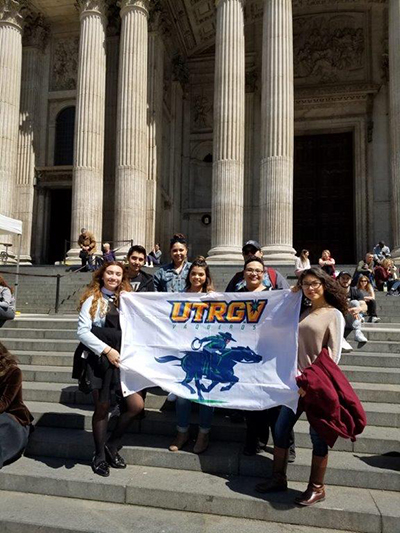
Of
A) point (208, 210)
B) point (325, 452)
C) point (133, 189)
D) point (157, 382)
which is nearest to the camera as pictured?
point (325, 452)

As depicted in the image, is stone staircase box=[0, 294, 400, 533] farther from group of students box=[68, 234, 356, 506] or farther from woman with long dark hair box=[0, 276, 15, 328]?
woman with long dark hair box=[0, 276, 15, 328]

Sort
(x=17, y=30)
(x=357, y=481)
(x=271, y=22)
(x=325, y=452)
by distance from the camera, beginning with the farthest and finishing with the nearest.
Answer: (x=17, y=30), (x=271, y=22), (x=357, y=481), (x=325, y=452)

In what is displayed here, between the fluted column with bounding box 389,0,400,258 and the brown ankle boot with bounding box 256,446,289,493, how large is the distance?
1447 cm

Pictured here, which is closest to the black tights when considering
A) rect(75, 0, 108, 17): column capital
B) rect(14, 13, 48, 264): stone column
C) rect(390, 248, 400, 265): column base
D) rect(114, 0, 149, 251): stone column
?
rect(390, 248, 400, 265): column base

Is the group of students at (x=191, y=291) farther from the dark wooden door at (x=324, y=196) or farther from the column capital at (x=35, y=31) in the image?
the column capital at (x=35, y=31)

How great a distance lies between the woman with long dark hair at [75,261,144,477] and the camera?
457 centimetres

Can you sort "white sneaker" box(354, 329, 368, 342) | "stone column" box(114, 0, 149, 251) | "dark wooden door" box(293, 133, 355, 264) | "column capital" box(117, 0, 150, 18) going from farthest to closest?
"dark wooden door" box(293, 133, 355, 264) < "column capital" box(117, 0, 150, 18) < "stone column" box(114, 0, 149, 251) < "white sneaker" box(354, 329, 368, 342)

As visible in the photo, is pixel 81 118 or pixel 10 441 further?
pixel 81 118

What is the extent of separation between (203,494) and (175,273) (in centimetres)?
258

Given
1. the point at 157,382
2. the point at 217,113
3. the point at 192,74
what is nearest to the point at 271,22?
the point at 217,113

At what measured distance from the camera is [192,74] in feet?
85.7

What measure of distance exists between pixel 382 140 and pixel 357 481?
22323 mm

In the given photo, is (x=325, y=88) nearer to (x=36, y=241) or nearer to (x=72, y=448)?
(x=36, y=241)

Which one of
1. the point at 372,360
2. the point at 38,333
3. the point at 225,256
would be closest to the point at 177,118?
the point at 225,256
